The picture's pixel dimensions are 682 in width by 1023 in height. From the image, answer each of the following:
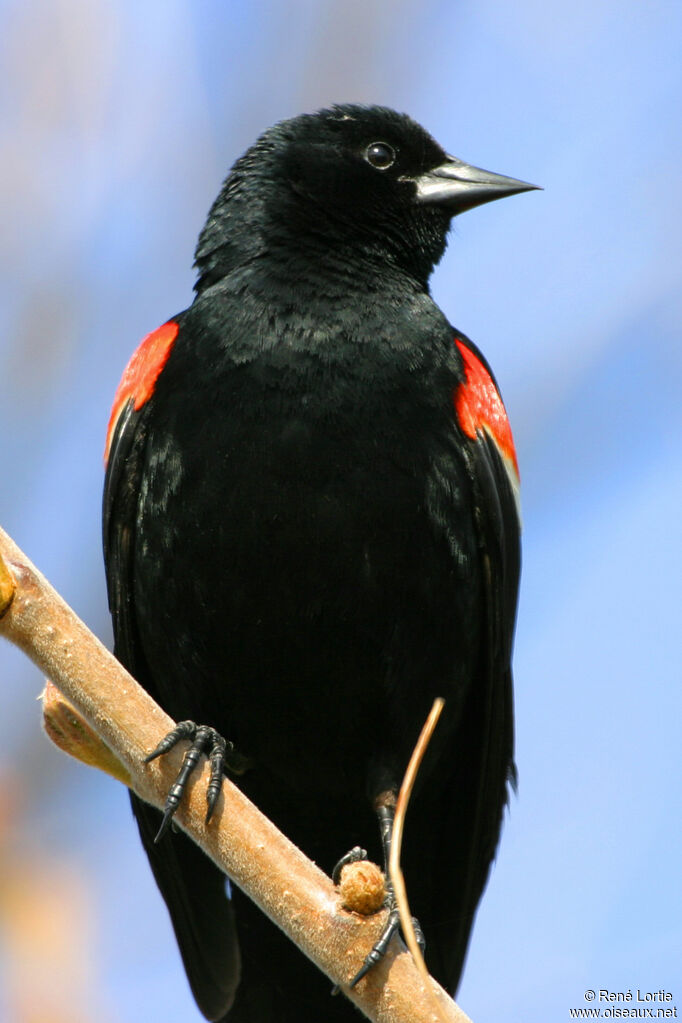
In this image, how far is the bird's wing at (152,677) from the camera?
3.86 metres

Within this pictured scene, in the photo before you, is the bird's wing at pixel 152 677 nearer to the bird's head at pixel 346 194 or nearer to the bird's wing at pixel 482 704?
the bird's head at pixel 346 194

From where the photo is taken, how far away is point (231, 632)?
11.9 ft

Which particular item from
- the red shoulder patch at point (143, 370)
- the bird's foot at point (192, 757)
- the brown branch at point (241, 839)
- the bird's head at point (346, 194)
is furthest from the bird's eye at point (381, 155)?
the brown branch at point (241, 839)

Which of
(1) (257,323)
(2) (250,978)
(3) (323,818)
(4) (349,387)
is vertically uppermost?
(1) (257,323)

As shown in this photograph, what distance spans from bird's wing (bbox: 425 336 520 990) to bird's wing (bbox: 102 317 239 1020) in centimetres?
69

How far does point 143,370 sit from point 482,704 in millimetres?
1454

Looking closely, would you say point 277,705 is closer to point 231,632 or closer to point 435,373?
point 231,632

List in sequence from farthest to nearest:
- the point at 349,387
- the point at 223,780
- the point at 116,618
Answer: the point at 116,618 → the point at 349,387 → the point at 223,780

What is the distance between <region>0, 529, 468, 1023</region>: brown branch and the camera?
8.29 feet

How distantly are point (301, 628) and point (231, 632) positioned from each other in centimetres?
20

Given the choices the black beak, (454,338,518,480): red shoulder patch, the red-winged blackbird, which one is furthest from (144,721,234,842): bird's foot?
the black beak

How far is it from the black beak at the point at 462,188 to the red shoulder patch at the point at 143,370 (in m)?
1.03

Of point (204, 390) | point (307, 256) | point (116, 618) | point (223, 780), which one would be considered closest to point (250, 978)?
point (116, 618)

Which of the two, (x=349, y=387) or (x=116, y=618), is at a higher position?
(x=349, y=387)
